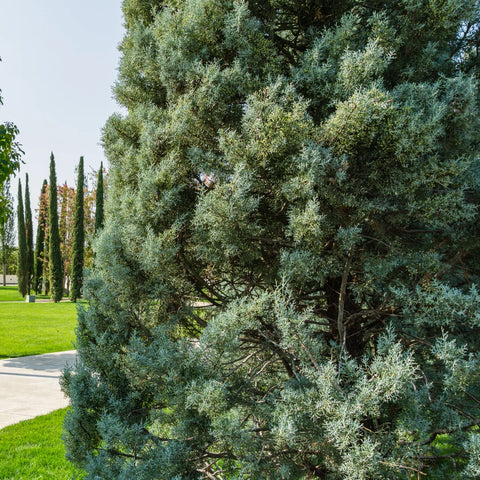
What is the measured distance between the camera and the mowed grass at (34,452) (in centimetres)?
377

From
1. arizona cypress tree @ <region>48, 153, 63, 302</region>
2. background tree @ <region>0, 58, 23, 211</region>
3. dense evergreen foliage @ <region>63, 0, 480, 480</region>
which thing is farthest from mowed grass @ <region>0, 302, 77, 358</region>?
arizona cypress tree @ <region>48, 153, 63, 302</region>

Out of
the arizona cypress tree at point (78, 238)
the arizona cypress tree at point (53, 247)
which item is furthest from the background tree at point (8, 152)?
the arizona cypress tree at point (53, 247)

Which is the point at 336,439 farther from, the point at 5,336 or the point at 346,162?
the point at 5,336

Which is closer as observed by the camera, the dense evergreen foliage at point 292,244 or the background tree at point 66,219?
the dense evergreen foliage at point 292,244

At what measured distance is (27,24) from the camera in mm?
6965

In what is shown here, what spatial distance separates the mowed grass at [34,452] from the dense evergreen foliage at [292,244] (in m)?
1.43

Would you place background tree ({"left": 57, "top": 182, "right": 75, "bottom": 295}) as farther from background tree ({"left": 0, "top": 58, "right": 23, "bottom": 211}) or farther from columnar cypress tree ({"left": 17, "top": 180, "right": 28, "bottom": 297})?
background tree ({"left": 0, "top": 58, "right": 23, "bottom": 211})

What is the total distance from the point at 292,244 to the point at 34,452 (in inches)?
157

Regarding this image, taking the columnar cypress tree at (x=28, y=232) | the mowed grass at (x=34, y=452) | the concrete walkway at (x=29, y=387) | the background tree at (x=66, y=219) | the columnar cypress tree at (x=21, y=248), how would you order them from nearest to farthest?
the mowed grass at (x=34, y=452) → the concrete walkway at (x=29, y=387) → the background tree at (x=66, y=219) → the columnar cypress tree at (x=21, y=248) → the columnar cypress tree at (x=28, y=232)

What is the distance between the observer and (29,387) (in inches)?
272

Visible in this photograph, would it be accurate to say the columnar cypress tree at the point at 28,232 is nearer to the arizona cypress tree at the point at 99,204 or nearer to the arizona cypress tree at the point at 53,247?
the arizona cypress tree at the point at 53,247

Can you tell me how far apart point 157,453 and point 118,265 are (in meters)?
1.27

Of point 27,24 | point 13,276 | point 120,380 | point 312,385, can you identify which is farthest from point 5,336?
point 13,276

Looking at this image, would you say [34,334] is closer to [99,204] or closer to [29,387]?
[29,387]
